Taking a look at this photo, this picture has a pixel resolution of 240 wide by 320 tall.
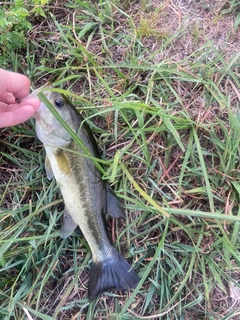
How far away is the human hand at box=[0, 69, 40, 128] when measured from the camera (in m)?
2.44

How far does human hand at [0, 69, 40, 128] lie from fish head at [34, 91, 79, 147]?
0.25ft

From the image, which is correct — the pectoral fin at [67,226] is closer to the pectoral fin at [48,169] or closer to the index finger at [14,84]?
the pectoral fin at [48,169]

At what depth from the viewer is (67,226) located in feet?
8.91

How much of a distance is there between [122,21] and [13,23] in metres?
0.89

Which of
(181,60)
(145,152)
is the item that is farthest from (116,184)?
(181,60)

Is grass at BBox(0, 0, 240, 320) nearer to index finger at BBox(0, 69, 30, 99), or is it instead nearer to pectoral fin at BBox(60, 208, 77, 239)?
pectoral fin at BBox(60, 208, 77, 239)

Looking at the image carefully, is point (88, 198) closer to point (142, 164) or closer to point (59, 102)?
point (142, 164)

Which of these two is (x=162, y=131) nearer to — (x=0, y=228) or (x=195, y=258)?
(x=195, y=258)

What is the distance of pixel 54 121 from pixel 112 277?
1.20 m

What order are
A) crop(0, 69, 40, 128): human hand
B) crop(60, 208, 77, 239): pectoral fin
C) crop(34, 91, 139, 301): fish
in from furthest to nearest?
1. crop(60, 208, 77, 239): pectoral fin
2. crop(34, 91, 139, 301): fish
3. crop(0, 69, 40, 128): human hand

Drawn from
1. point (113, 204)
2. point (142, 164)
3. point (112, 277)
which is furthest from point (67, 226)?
point (142, 164)

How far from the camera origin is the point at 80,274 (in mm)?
2768

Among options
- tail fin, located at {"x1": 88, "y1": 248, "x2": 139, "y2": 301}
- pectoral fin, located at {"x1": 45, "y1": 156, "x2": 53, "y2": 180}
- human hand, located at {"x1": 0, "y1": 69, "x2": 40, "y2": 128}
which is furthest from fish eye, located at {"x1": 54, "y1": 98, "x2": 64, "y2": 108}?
tail fin, located at {"x1": 88, "y1": 248, "x2": 139, "y2": 301}

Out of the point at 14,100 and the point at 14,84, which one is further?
the point at 14,100
